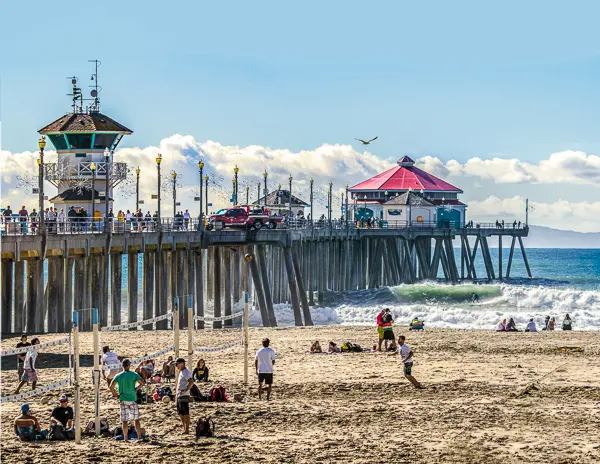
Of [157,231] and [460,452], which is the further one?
[157,231]

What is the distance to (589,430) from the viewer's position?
58.2 ft

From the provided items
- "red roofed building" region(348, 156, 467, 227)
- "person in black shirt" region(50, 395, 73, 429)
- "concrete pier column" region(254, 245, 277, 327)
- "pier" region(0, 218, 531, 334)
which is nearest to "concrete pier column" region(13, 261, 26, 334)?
"pier" region(0, 218, 531, 334)

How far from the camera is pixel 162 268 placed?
39656 millimetres

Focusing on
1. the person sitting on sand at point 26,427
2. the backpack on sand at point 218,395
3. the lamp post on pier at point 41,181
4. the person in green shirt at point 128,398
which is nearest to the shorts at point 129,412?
the person in green shirt at point 128,398

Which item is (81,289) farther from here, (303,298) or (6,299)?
(303,298)

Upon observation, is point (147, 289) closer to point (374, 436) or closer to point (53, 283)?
point (53, 283)

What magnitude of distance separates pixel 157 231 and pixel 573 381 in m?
19.1

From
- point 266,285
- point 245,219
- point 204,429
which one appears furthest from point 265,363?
point 245,219

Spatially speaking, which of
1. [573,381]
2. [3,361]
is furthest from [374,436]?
[3,361]

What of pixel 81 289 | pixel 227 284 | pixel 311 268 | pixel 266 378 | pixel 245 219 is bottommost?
pixel 266 378

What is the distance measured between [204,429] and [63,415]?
205cm

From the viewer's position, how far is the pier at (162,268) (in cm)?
3198

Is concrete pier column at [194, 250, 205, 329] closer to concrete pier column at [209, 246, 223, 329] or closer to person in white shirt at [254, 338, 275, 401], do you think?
concrete pier column at [209, 246, 223, 329]

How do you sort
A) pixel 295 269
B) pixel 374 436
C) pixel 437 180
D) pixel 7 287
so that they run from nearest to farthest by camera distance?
pixel 374 436 < pixel 7 287 < pixel 295 269 < pixel 437 180
